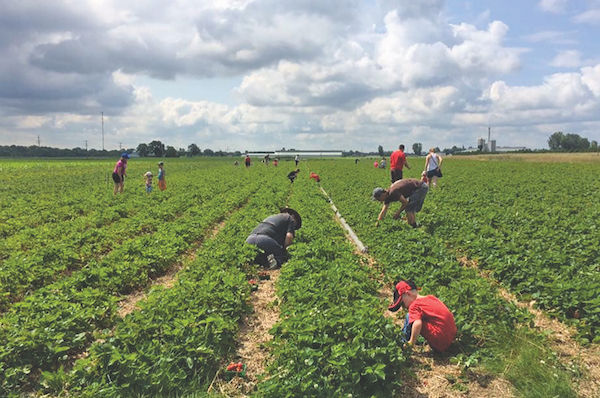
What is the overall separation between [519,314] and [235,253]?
541 centimetres

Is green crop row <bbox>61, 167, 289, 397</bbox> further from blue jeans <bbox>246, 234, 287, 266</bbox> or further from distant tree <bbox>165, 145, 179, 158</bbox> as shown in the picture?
distant tree <bbox>165, 145, 179, 158</bbox>

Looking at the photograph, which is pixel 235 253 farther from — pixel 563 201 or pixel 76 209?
pixel 563 201

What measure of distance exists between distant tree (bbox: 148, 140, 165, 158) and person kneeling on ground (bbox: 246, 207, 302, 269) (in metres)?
140

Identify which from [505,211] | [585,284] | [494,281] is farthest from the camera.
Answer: [505,211]

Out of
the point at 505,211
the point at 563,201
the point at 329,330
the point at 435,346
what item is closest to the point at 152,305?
the point at 329,330

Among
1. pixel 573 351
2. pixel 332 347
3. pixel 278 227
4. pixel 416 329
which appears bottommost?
pixel 573 351

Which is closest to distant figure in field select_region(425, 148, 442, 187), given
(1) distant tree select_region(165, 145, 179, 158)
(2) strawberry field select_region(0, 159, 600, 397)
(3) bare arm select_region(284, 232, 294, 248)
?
(2) strawberry field select_region(0, 159, 600, 397)

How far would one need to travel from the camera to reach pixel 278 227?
9.40 meters

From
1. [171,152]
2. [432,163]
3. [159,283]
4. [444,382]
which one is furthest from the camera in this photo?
[171,152]

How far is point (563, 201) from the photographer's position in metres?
15.8

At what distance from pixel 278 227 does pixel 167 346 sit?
5.14 metres

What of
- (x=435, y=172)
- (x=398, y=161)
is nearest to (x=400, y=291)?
(x=398, y=161)

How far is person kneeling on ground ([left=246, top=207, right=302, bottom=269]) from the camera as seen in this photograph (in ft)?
29.5

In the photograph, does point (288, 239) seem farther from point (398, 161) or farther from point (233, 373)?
point (398, 161)
